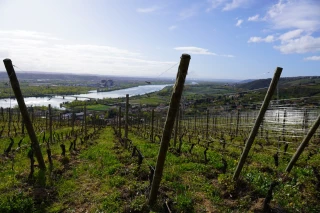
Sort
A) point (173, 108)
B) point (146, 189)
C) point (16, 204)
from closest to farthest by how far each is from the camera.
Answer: point (173, 108) → point (16, 204) → point (146, 189)

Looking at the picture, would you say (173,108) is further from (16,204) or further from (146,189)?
(16,204)

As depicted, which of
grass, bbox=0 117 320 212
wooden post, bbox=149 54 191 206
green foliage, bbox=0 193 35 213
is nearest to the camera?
wooden post, bbox=149 54 191 206

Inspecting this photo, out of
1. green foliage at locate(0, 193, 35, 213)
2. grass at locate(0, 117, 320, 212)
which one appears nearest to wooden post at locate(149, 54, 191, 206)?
grass at locate(0, 117, 320, 212)

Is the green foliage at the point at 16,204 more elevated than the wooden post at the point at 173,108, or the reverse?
the wooden post at the point at 173,108

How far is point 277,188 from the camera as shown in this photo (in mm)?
7570

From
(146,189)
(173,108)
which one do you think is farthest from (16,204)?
(173,108)

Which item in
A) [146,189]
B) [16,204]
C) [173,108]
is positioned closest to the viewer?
[173,108]

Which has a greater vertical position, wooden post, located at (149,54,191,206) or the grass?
wooden post, located at (149,54,191,206)

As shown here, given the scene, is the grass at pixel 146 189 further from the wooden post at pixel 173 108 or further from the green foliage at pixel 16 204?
the wooden post at pixel 173 108

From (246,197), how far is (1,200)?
6.99m

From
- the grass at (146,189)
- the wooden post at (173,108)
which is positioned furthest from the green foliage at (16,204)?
the wooden post at (173,108)

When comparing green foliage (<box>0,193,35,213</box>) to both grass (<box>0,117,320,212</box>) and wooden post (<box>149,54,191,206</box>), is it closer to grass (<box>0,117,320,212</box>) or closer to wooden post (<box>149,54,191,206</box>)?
grass (<box>0,117,320,212</box>)

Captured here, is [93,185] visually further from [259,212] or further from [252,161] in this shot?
[252,161]

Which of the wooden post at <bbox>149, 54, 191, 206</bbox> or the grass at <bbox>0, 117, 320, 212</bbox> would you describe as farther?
the grass at <bbox>0, 117, 320, 212</bbox>
